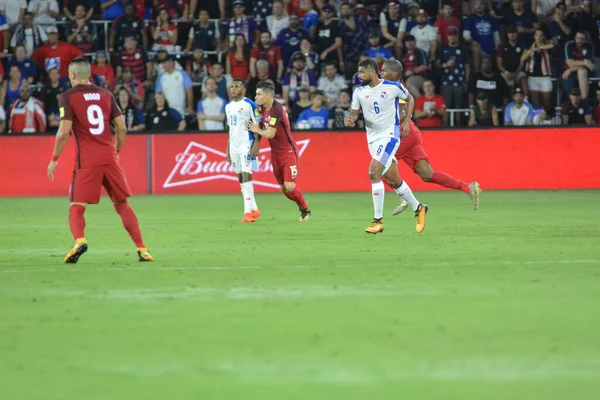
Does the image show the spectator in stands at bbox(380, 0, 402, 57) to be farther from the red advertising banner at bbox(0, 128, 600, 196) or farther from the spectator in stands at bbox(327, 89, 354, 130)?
the red advertising banner at bbox(0, 128, 600, 196)

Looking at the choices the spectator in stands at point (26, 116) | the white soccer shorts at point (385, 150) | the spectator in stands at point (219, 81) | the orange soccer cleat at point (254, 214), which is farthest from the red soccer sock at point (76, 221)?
the spectator in stands at point (219, 81)

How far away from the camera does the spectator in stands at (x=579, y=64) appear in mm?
25844

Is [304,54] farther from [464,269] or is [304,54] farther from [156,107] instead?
[464,269]

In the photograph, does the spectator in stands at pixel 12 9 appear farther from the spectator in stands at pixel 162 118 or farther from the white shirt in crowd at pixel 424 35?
the white shirt in crowd at pixel 424 35

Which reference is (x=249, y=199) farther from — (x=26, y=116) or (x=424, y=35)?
(x=424, y=35)

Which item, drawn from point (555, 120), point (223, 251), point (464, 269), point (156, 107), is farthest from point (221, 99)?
point (464, 269)

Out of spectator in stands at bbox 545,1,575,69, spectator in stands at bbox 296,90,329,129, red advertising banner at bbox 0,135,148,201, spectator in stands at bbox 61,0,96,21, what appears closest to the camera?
red advertising banner at bbox 0,135,148,201

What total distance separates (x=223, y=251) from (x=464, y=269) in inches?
124

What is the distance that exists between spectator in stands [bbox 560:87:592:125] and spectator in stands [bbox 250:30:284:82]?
6.62 metres

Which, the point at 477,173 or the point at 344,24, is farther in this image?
the point at 344,24

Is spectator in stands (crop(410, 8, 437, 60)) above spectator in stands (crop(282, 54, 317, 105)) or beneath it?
above

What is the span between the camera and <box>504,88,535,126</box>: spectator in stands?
2498 cm

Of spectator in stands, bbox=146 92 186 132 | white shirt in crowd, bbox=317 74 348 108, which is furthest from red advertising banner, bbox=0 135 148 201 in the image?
white shirt in crowd, bbox=317 74 348 108

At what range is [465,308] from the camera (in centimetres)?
795
